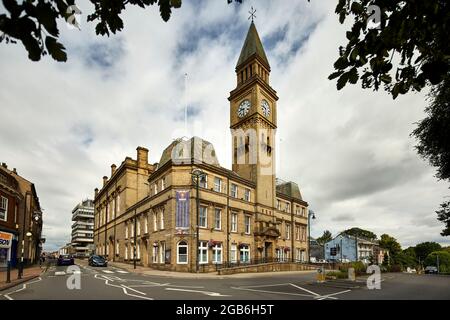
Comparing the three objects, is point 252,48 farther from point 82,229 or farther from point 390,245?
point 82,229

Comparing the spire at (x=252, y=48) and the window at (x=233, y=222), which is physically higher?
the spire at (x=252, y=48)

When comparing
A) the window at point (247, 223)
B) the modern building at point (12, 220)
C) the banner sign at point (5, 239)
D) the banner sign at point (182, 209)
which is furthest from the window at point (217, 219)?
the banner sign at point (5, 239)

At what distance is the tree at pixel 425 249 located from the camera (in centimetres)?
12000

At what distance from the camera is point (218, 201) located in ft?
120

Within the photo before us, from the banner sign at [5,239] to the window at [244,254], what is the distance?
75.7 ft

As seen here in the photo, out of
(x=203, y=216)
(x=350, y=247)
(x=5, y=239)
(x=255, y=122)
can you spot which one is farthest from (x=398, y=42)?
(x=350, y=247)

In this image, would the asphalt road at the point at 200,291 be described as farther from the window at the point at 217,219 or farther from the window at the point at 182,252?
the window at the point at 217,219

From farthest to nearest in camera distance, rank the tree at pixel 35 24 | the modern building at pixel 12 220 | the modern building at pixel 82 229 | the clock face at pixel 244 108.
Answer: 1. the modern building at pixel 82 229
2. the clock face at pixel 244 108
3. the modern building at pixel 12 220
4. the tree at pixel 35 24

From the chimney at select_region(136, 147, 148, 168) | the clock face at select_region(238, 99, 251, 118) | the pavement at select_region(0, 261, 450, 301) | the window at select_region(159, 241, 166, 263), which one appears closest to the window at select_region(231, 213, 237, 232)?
the window at select_region(159, 241, 166, 263)
